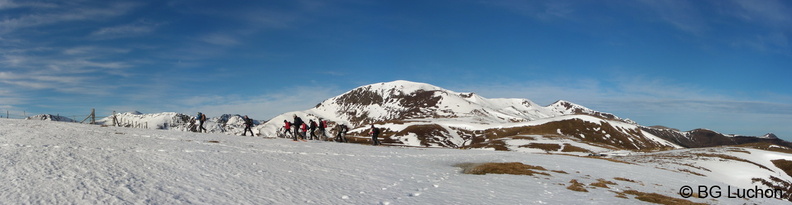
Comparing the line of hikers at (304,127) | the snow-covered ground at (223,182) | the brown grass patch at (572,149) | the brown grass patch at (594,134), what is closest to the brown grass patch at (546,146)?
the brown grass patch at (572,149)

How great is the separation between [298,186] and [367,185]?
3.21 metres

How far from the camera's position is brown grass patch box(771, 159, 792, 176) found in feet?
231

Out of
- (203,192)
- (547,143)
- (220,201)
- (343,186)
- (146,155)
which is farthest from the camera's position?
(547,143)

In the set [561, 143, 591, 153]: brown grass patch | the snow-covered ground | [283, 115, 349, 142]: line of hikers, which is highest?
[283, 115, 349, 142]: line of hikers

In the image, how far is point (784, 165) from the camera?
72500 mm

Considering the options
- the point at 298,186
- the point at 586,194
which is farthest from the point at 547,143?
the point at 298,186

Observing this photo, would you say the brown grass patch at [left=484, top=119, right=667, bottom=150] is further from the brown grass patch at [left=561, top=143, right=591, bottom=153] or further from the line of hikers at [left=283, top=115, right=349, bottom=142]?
the line of hikers at [left=283, top=115, right=349, bottom=142]

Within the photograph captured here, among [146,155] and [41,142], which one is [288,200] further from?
[41,142]

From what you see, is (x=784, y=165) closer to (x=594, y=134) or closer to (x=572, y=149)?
(x=572, y=149)

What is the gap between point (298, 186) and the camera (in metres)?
16.1

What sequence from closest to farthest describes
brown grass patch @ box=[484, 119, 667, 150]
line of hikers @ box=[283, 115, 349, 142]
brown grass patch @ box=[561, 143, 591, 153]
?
line of hikers @ box=[283, 115, 349, 142]
brown grass patch @ box=[561, 143, 591, 153]
brown grass patch @ box=[484, 119, 667, 150]

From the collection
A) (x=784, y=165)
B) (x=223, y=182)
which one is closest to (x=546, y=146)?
(x=784, y=165)

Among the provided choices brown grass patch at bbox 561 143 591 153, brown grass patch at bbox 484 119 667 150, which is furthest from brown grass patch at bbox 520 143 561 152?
brown grass patch at bbox 484 119 667 150

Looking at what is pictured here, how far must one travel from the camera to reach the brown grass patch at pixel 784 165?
7031 centimetres
